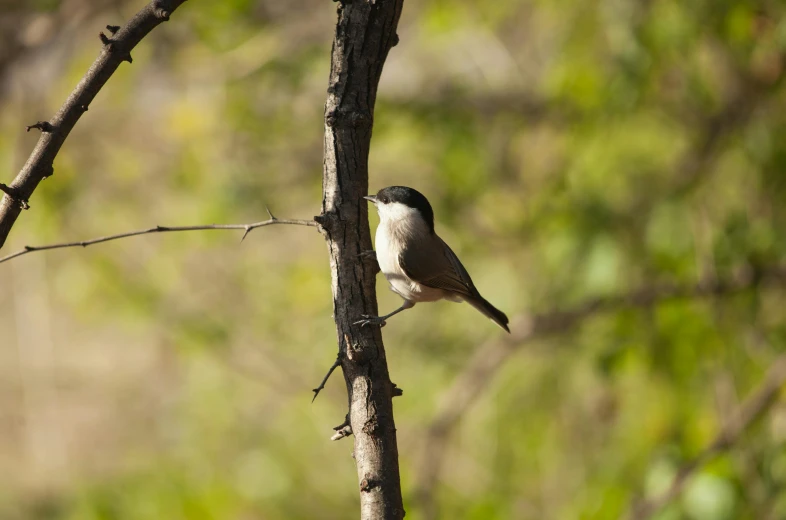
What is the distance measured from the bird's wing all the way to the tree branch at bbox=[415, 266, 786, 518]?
1.21 meters

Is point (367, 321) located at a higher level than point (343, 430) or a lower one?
higher

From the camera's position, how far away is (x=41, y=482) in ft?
25.6

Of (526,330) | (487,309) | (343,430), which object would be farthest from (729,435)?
(343,430)

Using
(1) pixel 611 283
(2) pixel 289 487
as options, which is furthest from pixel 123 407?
(1) pixel 611 283

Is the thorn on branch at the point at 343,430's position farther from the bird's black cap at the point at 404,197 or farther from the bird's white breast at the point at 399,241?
the bird's black cap at the point at 404,197

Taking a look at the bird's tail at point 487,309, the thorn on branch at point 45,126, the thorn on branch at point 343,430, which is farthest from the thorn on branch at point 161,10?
the bird's tail at point 487,309

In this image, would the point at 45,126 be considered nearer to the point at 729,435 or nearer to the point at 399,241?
the point at 399,241

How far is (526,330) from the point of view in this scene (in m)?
3.97

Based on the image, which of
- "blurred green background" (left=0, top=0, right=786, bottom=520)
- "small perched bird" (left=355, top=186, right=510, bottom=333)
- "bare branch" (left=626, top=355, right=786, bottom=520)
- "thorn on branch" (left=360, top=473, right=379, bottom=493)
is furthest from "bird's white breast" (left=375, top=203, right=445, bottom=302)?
"bare branch" (left=626, top=355, right=786, bottom=520)

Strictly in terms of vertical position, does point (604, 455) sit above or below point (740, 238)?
below

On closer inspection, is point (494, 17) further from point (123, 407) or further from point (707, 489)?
point (123, 407)

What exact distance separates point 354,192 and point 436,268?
1018 mm

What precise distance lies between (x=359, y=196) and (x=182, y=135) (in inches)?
172

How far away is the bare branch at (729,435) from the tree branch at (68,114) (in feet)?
8.73
